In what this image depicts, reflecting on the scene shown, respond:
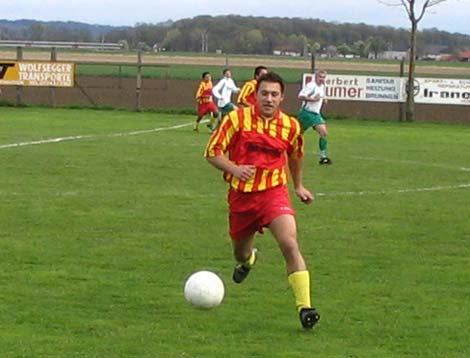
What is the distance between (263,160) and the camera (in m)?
9.33

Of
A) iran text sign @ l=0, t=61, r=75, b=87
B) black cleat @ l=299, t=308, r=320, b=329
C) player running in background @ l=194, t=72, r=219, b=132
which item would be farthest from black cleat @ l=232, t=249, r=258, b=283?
iran text sign @ l=0, t=61, r=75, b=87

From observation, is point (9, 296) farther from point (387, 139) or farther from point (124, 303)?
point (387, 139)

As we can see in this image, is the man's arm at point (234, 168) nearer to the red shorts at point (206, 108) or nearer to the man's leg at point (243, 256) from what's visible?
the man's leg at point (243, 256)

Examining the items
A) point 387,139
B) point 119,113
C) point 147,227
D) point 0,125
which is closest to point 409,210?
point 147,227

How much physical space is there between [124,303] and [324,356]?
2.22 metres

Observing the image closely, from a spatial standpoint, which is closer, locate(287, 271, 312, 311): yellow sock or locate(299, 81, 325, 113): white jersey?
locate(287, 271, 312, 311): yellow sock

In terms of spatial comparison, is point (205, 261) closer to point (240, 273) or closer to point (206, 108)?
point (240, 273)

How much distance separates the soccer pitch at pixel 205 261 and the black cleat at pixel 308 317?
9 centimetres

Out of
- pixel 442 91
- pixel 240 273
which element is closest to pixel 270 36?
pixel 442 91

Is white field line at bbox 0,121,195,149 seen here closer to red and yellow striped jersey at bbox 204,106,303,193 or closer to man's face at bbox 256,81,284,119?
red and yellow striped jersey at bbox 204,106,303,193

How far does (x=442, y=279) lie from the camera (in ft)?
36.5

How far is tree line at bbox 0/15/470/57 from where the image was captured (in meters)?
90.5

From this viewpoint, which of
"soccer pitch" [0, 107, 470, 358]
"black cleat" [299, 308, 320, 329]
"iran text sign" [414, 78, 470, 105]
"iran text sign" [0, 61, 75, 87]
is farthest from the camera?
"iran text sign" [0, 61, 75, 87]

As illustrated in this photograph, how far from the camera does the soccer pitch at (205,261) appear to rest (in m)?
8.61
